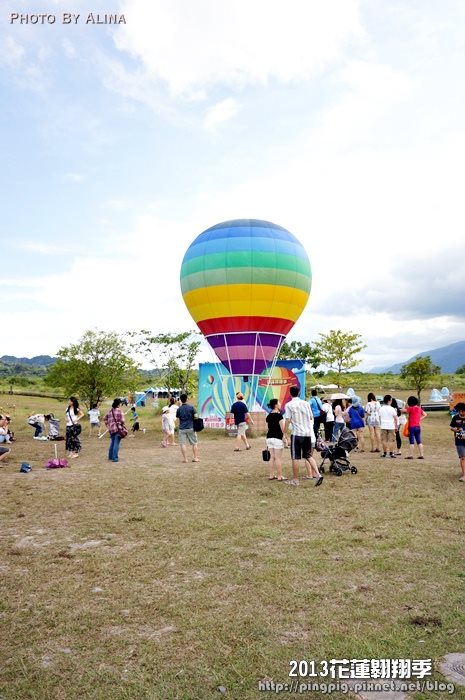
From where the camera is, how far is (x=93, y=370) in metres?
31.1

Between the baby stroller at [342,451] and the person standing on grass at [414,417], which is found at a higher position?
the person standing on grass at [414,417]

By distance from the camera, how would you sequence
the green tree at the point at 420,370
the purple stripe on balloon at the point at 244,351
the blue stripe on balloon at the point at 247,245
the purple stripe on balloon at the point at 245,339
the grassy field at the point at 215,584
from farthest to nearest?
the green tree at the point at 420,370 → the purple stripe on balloon at the point at 244,351 → the purple stripe on balloon at the point at 245,339 → the blue stripe on balloon at the point at 247,245 → the grassy field at the point at 215,584

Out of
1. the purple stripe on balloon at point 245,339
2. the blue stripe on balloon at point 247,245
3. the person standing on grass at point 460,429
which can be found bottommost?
the person standing on grass at point 460,429

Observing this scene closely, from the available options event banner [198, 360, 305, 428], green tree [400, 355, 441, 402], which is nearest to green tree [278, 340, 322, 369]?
green tree [400, 355, 441, 402]

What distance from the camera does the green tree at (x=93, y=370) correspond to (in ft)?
101

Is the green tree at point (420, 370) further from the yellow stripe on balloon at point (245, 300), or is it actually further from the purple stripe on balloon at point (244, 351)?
the purple stripe on balloon at point (244, 351)

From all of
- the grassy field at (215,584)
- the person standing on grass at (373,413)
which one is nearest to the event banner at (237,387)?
the person standing on grass at (373,413)

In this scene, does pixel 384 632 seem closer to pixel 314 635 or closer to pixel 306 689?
pixel 314 635

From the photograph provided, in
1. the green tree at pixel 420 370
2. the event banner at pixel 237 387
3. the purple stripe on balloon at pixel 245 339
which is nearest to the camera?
the purple stripe on balloon at pixel 245 339

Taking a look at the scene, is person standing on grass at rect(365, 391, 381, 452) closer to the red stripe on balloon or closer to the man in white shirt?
the man in white shirt

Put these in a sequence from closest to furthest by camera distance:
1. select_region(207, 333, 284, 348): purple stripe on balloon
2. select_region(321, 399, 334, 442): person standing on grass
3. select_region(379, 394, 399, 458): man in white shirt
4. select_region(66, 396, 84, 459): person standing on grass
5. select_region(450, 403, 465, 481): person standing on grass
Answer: select_region(450, 403, 465, 481): person standing on grass < select_region(379, 394, 399, 458): man in white shirt < select_region(66, 396, 84, 459): person standing on grass < select_region(321, 399, 334, 442): person standing on grass < select_region(207, 333, 284, 348): purple stripe on balloon

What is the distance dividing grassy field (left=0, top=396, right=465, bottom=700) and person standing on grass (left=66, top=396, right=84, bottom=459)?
14.7 ft

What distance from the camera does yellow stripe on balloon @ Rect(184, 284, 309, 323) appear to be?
22922 millimetres

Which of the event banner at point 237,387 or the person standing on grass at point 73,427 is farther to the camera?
the event banner at point 237,387
